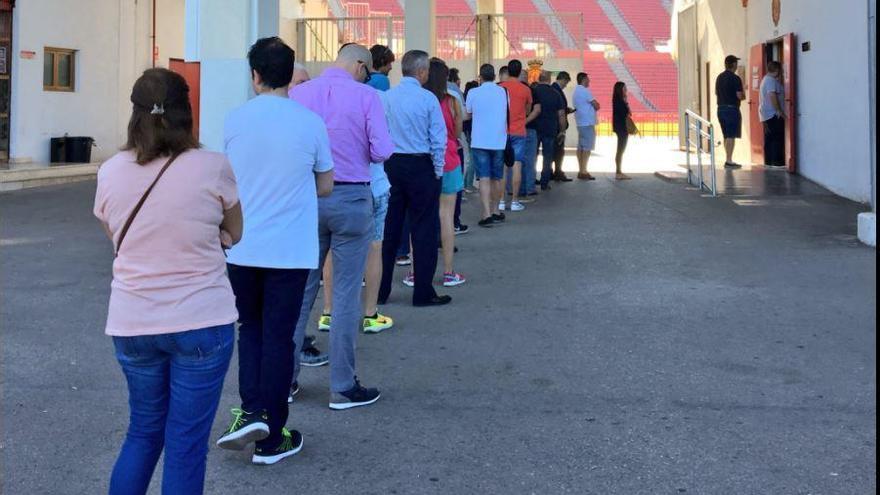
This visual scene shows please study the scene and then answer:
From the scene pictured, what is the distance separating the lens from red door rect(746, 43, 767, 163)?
18.0 meters

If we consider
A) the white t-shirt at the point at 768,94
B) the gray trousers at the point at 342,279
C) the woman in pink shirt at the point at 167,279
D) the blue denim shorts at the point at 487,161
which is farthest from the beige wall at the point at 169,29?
the woman in pink shirt at the point at 167,279

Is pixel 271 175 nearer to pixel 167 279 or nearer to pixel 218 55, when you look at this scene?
pixel 167 279

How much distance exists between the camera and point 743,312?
6.85 m

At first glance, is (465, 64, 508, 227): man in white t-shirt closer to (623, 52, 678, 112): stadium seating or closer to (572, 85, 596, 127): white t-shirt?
(572, 85, 596, 127): white t-shirt

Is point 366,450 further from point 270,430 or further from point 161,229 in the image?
point 161,229

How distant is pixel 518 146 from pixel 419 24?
5652mm

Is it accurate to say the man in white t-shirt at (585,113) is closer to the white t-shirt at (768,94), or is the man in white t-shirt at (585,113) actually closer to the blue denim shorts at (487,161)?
the white t-shirt at (768,94)

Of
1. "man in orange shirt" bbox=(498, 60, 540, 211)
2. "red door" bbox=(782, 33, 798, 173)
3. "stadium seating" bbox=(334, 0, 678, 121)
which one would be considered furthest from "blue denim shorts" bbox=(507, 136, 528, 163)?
"stadium seating" bbox=(334, 0, 678, 121)

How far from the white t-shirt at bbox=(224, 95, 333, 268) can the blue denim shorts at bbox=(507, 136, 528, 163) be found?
316 inches

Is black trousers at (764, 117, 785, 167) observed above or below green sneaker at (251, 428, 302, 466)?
above

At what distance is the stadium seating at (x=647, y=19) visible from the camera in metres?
49.0

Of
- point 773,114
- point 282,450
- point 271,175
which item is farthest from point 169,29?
point 282,450

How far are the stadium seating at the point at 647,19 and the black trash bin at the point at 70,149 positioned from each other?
35.4 m

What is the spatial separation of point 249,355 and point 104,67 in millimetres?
16623
